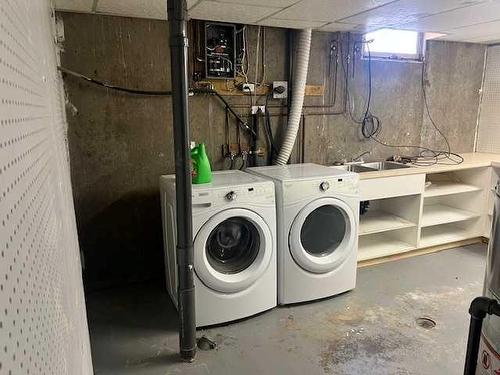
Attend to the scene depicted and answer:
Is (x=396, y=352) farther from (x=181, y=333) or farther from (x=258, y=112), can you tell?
(x=258, y=112)

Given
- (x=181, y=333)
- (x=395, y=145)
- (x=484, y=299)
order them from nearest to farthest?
(x=484, y=299) < (x=181, y=333) < (x=395, y=145)

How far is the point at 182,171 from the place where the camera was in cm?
197

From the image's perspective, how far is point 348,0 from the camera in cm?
230

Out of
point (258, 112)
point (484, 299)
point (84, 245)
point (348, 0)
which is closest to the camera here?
point (484, 299)

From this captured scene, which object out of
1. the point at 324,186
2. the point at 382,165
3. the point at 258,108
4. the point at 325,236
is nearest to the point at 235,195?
the point at 324,186

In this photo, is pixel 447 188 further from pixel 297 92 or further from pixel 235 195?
pixel 235 195

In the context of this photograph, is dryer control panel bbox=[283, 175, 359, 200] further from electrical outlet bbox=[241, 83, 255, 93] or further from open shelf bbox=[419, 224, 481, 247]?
open shelf bbox=[419, 224, 481, 247]

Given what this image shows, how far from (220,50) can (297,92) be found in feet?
2.40

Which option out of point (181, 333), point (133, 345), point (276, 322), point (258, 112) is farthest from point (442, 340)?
point (258, 112)

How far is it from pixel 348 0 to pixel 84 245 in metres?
2.54

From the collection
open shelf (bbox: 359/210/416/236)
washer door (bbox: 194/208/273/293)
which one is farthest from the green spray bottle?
open shelf (bbox: 359/210/416/236)

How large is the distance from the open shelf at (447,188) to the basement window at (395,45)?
130 cm

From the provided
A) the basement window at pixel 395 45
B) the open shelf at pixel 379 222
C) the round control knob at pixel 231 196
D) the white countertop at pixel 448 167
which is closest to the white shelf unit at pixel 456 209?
the white countertop at pixel 448 167

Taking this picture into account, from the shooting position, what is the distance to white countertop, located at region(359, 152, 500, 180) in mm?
3127
